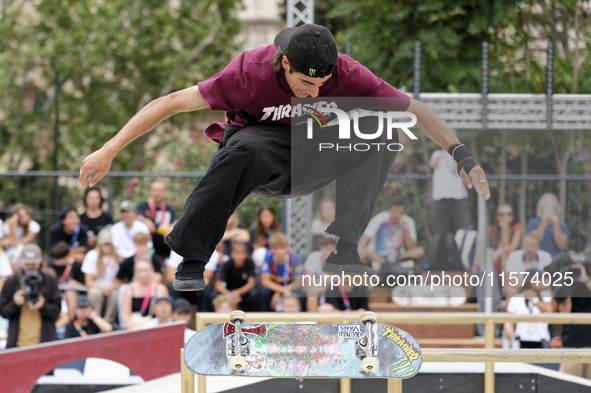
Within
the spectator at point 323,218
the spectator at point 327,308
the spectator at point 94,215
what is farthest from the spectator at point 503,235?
the spectator at point 94,215

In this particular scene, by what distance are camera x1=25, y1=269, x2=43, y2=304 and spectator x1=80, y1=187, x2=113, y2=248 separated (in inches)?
66.9

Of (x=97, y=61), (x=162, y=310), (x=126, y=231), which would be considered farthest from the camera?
(x=97, y=61)

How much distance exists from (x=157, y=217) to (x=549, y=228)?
14.0 ft

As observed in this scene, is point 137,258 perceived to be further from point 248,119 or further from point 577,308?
point 248,119

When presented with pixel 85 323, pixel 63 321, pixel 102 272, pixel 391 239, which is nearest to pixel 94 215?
pixel 102 272

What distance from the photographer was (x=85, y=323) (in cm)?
715

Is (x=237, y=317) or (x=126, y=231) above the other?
(x=126, y=231)

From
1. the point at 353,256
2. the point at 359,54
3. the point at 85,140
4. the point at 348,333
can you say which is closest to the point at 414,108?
the point at 353,256

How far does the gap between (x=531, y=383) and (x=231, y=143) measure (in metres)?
2.62

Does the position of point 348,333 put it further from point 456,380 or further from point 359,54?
point 359,54

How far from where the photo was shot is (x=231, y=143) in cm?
334

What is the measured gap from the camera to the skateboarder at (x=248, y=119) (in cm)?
315

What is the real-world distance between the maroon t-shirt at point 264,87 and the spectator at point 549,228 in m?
2.41

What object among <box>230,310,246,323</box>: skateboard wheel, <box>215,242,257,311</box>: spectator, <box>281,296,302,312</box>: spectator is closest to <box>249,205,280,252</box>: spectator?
<box>215,242,257,311</box>: spectator
